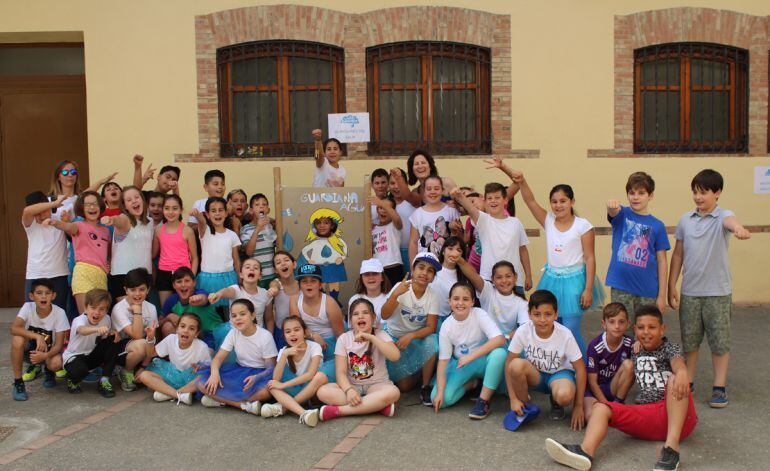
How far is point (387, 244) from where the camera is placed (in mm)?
6914

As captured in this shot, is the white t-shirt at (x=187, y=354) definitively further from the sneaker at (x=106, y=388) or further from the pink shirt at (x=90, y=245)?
the pink shirt at (x=90, y=245)

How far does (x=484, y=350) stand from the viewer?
5.20m

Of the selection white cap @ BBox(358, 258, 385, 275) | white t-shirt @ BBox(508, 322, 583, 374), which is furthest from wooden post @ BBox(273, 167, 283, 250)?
white t-shirt @ BBox(508, 322, 583, 374)

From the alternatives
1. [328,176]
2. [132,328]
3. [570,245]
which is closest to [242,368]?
[132,328]

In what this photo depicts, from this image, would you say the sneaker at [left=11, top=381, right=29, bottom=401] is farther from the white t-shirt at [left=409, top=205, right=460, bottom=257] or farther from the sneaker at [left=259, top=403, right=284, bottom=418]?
the white t-shirt at [left=409, top=205, right=460, bottom=257]

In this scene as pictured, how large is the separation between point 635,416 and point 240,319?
2784 millimetres

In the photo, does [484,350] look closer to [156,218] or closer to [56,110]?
[156,218]

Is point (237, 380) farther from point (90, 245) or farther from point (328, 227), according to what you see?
point (328, 227)

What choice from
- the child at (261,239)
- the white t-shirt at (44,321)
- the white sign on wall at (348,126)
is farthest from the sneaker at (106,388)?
the white sign on wall at (348,126)

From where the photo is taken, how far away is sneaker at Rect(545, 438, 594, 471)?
405 cm

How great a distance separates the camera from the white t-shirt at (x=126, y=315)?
5.86 m

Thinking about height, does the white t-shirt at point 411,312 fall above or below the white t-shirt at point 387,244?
below

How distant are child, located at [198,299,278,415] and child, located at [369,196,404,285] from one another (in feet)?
5.54

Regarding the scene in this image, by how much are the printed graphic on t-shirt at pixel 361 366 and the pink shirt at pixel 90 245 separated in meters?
2.48
